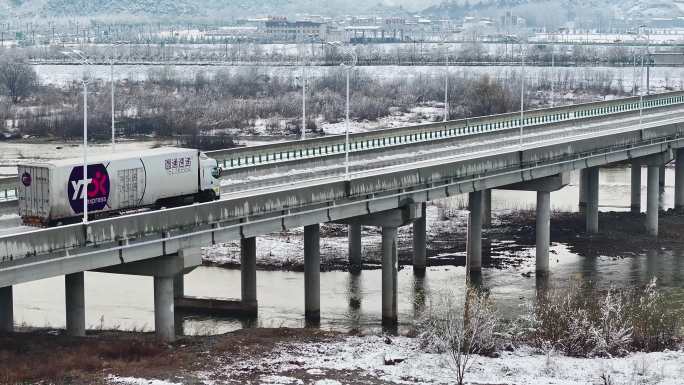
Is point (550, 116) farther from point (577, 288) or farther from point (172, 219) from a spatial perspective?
point (172, 219)

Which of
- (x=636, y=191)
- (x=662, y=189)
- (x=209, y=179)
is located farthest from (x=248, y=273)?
(x=662, y=189)

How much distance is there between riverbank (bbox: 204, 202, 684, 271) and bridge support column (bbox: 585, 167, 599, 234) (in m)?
0.58

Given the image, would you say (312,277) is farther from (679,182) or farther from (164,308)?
(679,182)

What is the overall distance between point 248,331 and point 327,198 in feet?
21.7

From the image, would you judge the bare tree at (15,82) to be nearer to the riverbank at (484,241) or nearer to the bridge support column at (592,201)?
the riverbank at (484,241)

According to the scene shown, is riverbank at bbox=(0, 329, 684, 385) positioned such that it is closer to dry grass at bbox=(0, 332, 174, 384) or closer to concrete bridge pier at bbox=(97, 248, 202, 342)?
dry grass at bbox=(0, 332, 174, 384)

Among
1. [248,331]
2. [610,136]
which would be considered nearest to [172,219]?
[248,331]

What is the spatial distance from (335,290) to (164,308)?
53.2 ft

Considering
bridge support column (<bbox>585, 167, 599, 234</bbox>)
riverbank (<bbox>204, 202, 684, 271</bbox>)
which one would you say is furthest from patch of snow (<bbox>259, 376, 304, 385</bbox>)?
bridge support column (<bbox>585, 167, 599, 234</bbox>)

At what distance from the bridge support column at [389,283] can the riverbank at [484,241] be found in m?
10.9

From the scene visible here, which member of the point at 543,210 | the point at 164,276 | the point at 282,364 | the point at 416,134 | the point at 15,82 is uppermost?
the point at 416,134

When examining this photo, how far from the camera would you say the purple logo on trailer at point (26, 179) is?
156 ft

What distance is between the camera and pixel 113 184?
48.9 m

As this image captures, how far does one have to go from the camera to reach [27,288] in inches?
2467
